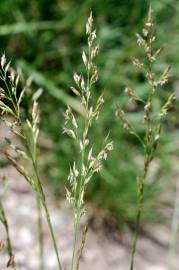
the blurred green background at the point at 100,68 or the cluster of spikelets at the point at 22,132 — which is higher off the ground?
the blurred green background at the point at 100,68

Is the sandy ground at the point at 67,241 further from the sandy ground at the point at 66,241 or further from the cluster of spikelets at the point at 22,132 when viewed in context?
the cluster of spikelets at the point at 22,132

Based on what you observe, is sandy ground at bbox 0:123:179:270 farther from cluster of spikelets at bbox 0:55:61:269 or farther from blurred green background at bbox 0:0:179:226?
cluster of spikelets at bbox 0:55:61:269

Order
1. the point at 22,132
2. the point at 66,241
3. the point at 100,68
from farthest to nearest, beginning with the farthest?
the point at 100,68 < the point at 66,241 < the point at 22,132

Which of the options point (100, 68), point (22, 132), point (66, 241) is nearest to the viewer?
point (22, 132)

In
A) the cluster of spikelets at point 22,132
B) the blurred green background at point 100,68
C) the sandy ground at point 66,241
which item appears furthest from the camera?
the blurred green background at point 100,68

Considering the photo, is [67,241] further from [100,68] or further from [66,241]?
[100,68]

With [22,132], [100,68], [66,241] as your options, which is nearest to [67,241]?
[66,241]

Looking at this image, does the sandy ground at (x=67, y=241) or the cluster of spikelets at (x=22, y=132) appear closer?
the cluster of spikelets at (x=22, y=132)

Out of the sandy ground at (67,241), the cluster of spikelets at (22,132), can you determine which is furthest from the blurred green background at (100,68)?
the cluster of spikelets at (22,132)
